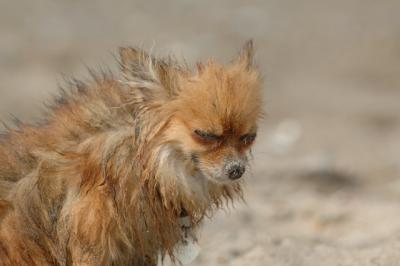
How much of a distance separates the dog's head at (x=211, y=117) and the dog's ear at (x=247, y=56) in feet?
0.72

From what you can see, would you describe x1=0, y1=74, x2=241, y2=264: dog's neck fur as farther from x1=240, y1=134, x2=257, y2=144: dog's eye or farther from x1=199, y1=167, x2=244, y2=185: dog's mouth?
x1=240, y1=134, x2=257, y2=144: dog's eye

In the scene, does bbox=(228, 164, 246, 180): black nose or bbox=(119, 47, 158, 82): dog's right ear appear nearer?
bbox=(228, 164, 246, 180): black nose

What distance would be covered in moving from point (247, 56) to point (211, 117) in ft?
2.39

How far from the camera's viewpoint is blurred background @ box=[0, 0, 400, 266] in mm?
9727

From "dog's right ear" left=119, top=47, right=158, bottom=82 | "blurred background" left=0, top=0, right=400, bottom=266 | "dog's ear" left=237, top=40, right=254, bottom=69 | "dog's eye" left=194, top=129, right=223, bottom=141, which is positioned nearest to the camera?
"dog's eye" left=194, top=129, right=223, bottom=141

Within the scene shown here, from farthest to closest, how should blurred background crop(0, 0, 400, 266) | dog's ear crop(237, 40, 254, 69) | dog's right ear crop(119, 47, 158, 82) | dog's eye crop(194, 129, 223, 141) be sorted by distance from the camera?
blurred background crop(0, 0, 400, 266) < dog's ear crop(237, 40, 254, 69) < dog's right ear crop(119, 47, 158, 82) < dog's eye crop(194, 129, 223, 141)

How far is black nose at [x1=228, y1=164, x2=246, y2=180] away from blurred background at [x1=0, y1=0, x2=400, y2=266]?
2077 mm

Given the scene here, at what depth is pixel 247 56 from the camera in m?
6.64

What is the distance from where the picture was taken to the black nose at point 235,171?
612 centimetres

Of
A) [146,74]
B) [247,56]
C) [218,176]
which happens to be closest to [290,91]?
[247,56]

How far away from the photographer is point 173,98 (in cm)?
626

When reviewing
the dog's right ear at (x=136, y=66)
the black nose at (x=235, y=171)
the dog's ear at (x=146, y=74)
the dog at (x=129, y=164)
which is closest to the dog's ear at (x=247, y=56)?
the dog at (x=129, y=164)

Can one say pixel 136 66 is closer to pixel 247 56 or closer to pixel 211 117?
pixel 211 117

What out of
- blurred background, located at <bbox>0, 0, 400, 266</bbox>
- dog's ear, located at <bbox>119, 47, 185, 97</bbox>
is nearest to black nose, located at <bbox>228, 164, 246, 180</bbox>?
dog's ear, located at <bbox>119, 47, 185, 97</bbox>
